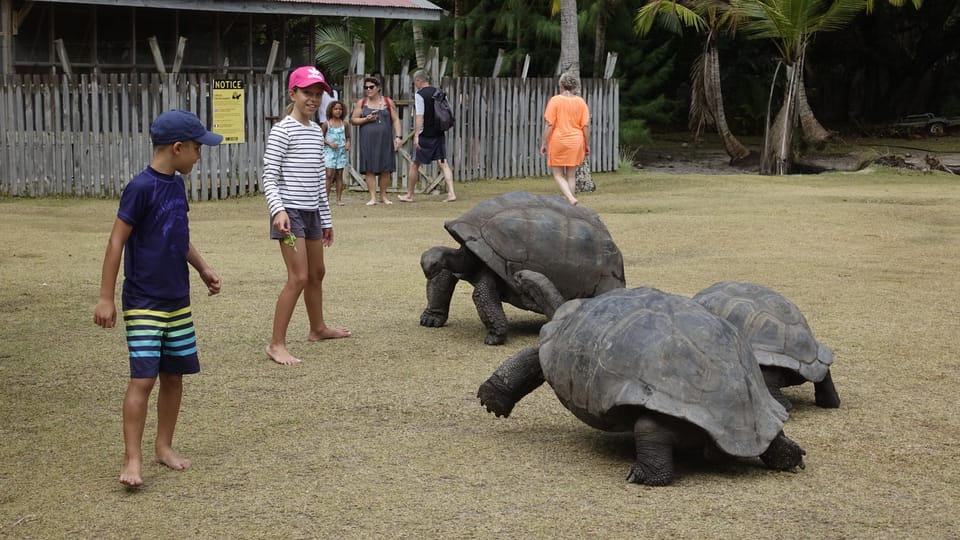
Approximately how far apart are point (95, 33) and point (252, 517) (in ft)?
62.8

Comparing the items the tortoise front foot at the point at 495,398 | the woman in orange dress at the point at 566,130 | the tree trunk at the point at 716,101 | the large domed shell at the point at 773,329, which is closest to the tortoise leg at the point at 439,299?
the large domed shell at the point at 773,329

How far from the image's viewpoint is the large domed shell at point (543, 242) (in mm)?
8578

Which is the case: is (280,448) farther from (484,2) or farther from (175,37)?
(484,2)

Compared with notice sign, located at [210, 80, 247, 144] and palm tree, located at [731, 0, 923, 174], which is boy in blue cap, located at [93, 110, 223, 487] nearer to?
notice sign, located at [210, 80, 247, 144]

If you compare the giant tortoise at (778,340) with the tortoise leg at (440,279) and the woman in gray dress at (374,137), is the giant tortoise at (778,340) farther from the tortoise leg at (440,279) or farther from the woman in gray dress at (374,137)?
the woman in gray dress at (374,137)

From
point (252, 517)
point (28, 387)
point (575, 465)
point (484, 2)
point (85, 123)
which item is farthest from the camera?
point (484, 2)

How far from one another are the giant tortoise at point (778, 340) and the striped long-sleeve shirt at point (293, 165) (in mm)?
2724

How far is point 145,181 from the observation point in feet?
17.6

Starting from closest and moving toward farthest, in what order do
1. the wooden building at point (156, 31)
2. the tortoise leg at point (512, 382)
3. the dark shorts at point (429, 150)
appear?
the tortoise leg at point (512, 382) → the dark shorts at point (429, 150) → the wooden building at point (156, 31)

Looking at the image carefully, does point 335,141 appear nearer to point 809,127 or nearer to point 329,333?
point 329,333

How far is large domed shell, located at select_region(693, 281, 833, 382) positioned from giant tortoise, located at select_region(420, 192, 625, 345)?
189cm

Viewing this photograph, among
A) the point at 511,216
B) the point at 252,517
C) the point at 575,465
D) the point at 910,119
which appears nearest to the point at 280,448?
the point at 252,517

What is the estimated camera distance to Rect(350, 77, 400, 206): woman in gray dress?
721 inches

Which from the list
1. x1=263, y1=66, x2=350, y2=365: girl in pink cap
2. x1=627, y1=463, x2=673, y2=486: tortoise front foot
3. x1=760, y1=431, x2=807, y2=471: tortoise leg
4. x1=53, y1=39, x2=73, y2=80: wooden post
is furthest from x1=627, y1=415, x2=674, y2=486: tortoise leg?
x1=53, y1=39, x2=73, y2=80: wooden post
